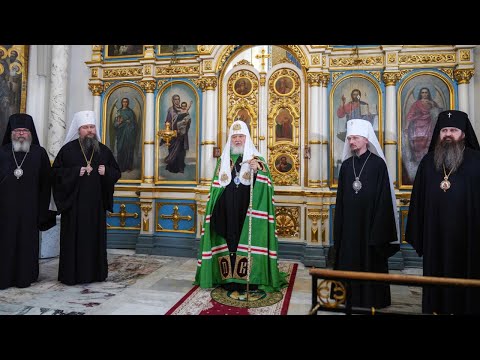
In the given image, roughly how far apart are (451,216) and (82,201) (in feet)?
15.1

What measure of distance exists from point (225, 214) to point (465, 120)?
3.00 metres

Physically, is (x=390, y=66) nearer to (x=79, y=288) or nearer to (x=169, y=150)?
(x=169, y=150)

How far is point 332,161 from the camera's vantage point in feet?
20.5

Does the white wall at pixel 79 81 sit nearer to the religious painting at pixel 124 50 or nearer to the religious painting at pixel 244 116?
the religious painting at pixel 124 50

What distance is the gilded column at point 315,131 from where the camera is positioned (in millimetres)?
6141

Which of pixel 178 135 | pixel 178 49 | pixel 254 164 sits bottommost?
pixel 254 164

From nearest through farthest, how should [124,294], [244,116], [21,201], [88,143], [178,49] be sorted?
[124,294] → [21,201] → [88,143] → [244,116] → [178,49]

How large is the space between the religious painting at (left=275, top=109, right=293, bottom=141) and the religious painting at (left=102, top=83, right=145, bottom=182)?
2812 millimetres

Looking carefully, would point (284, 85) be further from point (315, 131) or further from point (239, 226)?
point (239, 226)

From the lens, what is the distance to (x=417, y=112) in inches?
237

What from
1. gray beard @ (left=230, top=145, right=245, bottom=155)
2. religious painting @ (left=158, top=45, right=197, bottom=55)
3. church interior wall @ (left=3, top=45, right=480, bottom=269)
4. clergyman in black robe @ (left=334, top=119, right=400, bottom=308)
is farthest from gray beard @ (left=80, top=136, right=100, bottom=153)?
clergyman in black robe @ (left=334, top=119, right=400, bottom=308)

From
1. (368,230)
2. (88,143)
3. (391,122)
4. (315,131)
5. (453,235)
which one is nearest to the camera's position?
(453,235)

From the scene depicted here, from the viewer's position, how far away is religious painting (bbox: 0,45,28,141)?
671 cm

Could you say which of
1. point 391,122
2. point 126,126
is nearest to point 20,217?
point 126,126
